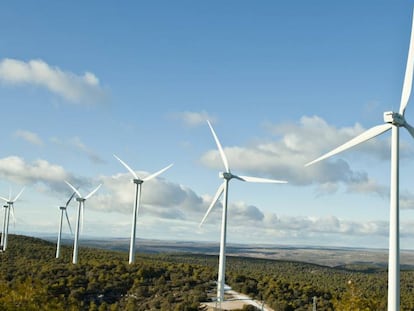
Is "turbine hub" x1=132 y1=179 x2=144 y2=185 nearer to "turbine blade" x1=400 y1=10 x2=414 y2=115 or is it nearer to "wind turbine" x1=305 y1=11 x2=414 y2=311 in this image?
"wind turbine" x1=305 y1=11 x2=414 y2=311

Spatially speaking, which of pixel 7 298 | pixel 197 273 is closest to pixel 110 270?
pixel 197 273

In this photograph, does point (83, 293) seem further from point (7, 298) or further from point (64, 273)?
point (7, 298)

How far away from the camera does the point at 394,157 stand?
1393 inches

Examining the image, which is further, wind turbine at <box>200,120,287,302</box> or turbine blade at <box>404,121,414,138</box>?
wind turbine at <box>200,120,287,302</box>

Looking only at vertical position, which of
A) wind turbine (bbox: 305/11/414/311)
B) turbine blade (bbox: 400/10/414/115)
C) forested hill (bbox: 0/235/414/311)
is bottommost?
forested hill (bbox: 0/235/414/311)

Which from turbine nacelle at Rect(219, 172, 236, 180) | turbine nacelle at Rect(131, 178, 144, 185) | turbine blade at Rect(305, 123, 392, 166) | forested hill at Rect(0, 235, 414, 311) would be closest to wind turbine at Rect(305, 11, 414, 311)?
turbine blade at Rect(305, 123, 392, 166)

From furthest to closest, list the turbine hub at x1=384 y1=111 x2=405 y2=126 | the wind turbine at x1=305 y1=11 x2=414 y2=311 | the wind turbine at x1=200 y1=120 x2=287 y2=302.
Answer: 1. the wind turbine at x1=200 y1=120 x2=287 y2=302
2. the turbine hub at x1=384 y1=111 x2=405 y2=126
3. the wind turbine at x1=305 y1=11 x2=414 y2=311

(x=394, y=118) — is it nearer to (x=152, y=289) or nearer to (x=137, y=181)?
(x=152, y=289)

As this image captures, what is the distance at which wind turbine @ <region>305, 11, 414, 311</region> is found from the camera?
33.6 metres

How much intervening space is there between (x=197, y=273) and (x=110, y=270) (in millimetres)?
11770

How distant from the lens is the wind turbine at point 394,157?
1324 inches

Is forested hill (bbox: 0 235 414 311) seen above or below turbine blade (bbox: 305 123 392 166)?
below

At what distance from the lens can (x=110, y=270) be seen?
75.8m

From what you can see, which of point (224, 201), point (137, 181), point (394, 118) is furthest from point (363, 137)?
point (137, 181)
